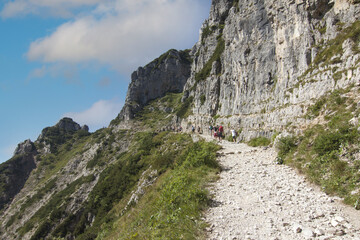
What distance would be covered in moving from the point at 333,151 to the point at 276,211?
4073 mm

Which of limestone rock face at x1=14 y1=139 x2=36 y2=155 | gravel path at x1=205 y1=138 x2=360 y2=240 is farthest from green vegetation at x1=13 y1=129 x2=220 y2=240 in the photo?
limestone rock face at x1=14 y1=139 x2=36 y2=155

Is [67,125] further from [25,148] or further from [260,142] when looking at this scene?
[260,142]

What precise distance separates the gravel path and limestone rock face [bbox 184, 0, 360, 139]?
8528mm

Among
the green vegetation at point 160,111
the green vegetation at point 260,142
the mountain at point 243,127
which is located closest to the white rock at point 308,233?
the mountain at point 243,127

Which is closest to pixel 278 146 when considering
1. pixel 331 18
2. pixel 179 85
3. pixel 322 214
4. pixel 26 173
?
pixel 322 214

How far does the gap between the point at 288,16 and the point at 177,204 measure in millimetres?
28115

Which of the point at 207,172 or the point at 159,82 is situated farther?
the point at 159,82

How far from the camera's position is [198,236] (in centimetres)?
546

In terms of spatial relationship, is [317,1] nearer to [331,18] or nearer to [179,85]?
[331,18]

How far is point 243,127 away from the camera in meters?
28.8

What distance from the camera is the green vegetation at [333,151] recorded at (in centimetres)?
675

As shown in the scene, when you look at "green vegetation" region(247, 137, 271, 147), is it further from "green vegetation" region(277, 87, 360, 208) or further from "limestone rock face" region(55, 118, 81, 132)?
"limestone rock face" region(55, 118, 81, 132)

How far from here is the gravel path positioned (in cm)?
503

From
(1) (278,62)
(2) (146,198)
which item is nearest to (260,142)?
(2) (146,198)
